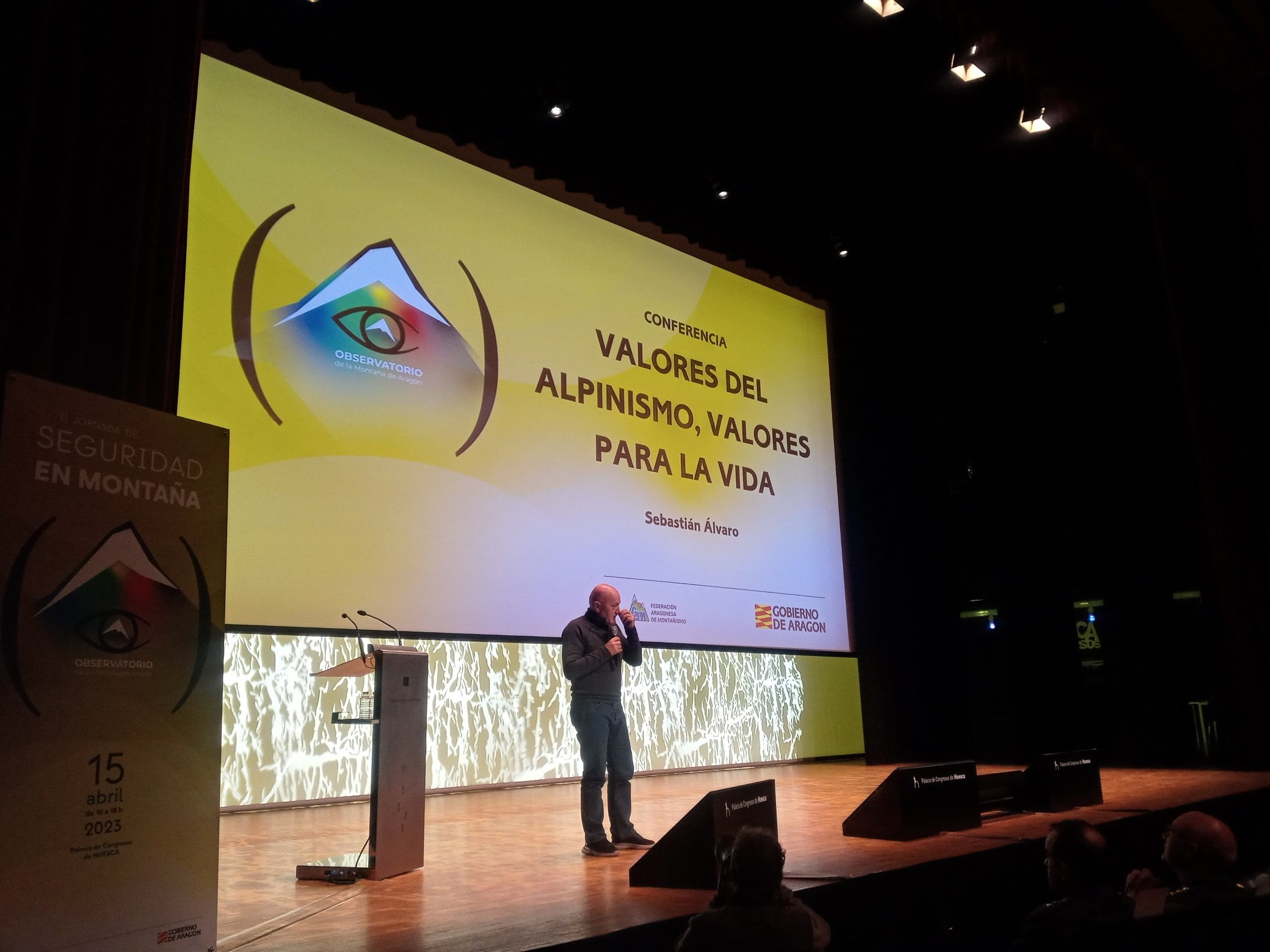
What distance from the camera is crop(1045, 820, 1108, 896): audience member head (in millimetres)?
2211

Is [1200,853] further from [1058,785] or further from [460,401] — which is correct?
[460,401]

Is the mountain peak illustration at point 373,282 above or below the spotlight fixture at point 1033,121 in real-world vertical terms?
below

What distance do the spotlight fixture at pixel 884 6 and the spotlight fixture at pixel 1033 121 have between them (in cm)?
148

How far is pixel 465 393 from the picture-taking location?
554 cm

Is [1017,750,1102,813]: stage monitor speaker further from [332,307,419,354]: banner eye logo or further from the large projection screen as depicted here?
[332,307,419,354]: banner eye logo

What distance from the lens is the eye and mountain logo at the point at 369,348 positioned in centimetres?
484

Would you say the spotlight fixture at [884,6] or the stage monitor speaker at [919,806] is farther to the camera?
the spotlight fixture at [884,6]

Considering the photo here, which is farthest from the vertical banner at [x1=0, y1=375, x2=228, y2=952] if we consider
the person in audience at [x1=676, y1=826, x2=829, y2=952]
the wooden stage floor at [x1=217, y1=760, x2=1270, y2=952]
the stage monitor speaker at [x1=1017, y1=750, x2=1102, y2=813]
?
the stage monitor speaker at [x1=1017, y1=750, x2=1102, y2=813]

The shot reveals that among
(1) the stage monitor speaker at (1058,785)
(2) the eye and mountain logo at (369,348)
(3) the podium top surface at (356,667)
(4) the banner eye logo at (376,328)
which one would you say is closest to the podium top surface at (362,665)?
(3) the podium top surface at (356,667)

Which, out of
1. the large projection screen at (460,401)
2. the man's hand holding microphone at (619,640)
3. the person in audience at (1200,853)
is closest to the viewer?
the person in audience at (1200,853)

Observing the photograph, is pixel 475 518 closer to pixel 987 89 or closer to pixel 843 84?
pixel 843 84

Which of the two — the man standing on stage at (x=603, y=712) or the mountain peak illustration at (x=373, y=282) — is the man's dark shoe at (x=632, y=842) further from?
the mountain peak illustration at (x=373, y=282)

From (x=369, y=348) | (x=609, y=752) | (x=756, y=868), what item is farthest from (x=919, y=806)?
(x=369, y=348)

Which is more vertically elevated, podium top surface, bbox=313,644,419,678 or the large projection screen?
the large projection screen
